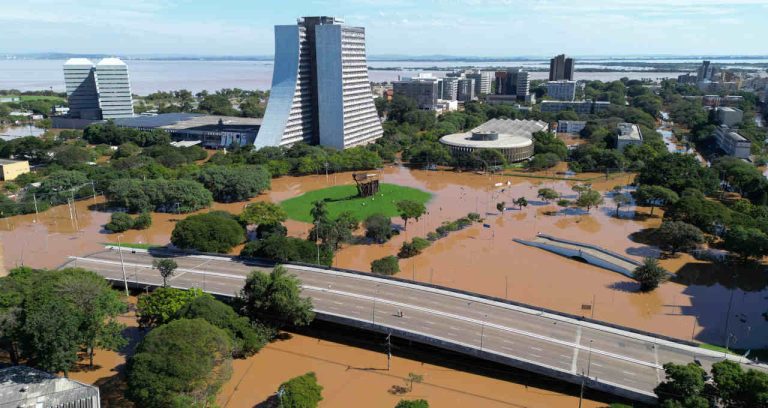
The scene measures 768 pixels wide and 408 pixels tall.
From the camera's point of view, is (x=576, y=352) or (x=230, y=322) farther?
(x=230, y=322)

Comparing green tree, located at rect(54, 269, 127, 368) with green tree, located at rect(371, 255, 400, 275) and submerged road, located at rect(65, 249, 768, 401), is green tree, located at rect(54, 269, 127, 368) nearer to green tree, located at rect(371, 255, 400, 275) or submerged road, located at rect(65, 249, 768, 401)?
submerged road, located at rect(65, 249, 768, 401)

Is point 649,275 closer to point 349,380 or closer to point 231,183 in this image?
point 349,380

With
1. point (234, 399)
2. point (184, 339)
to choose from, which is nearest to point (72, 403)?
point (184, 339)

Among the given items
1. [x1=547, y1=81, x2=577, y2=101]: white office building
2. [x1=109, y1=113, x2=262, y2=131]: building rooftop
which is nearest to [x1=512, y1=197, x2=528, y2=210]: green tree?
[x1=109, y1=113, x2=262, y2=131]: building rooftop

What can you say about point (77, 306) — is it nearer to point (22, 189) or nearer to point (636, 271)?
point (636, 271)

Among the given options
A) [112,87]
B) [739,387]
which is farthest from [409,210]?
[112,87]

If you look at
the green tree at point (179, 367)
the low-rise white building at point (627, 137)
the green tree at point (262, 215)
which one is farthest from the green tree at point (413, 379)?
the low-rise white building at point (627, 137)
